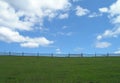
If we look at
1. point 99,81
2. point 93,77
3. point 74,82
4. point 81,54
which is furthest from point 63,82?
point 81,54

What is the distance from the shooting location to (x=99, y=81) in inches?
1382

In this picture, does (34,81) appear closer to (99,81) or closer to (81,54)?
(99,81)

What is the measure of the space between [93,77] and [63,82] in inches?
258

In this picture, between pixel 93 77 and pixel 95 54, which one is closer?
pixel 93 77

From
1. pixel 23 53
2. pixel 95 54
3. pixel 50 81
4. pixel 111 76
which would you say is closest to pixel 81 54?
pixel 95 54

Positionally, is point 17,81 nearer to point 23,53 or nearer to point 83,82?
point 83,82

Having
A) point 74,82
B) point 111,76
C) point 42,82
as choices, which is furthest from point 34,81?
point 111,76

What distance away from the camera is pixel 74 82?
33.4 metres

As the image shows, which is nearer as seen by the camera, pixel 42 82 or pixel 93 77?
pixel 42 82

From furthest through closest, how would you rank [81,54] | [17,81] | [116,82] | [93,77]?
1. [81,54]
2. [93,77]
3. [17,81]
4. [116,82]

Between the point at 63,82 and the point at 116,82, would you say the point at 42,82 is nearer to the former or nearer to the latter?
the point at 63,82

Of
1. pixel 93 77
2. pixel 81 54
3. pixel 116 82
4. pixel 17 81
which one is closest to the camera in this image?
pixel 116 82

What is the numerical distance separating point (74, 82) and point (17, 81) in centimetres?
634

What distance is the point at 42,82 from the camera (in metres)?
33.4
